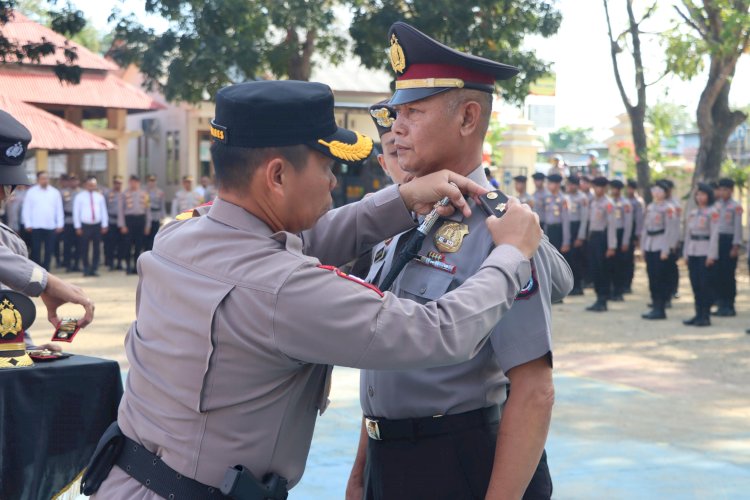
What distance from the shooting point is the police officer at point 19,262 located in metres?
3.88

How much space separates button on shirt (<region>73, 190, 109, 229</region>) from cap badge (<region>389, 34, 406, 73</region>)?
54.6 ft

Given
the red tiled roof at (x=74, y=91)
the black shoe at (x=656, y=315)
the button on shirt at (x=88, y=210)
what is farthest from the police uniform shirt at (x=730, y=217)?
the red tiled roof at (x=74, y=91)

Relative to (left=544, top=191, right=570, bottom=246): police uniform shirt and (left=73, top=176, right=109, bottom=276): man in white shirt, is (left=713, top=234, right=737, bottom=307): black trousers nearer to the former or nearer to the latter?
(left=544, top=191, right=570, bottom=246): police uniform shirt

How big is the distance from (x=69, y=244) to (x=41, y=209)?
138cm

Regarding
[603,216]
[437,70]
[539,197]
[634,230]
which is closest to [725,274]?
[603,216]

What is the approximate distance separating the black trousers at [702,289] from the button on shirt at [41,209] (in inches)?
436

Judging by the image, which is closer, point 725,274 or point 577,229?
point 725,274

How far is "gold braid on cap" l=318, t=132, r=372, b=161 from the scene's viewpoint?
80.7 inches

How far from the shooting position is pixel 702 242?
13047 millimetres

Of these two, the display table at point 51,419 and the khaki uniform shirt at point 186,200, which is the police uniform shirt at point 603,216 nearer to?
the khaki uniform shirt at point 186,200

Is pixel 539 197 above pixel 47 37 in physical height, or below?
below

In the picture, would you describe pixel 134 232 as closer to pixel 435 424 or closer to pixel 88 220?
pixel 88 220

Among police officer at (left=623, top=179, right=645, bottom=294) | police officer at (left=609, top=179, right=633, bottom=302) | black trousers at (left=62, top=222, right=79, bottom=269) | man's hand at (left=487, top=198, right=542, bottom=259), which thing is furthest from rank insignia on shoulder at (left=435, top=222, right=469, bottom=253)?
black trousers at (left=62, top=222, right=79, bottom=269)

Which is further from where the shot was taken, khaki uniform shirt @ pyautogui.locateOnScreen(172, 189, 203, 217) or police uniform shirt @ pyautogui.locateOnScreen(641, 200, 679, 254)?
khaki uniform shirt @ pyautogui.locateOnScreen(172, 189, 203, 217)
